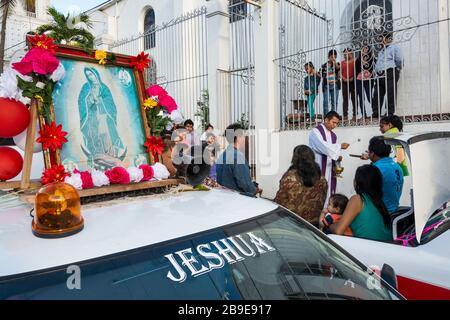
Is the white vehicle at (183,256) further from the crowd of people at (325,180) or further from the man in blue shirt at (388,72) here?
the man in blue shirt at (388,72)

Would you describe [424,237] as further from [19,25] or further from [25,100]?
[19,25]

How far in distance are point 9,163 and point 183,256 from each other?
1280 mm

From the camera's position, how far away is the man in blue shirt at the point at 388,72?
6059mm

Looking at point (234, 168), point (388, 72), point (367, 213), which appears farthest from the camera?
point (388, 72)

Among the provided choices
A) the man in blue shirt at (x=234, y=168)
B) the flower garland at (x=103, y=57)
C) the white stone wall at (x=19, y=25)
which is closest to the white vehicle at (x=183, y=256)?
the flower garland at (x=103, y=57)

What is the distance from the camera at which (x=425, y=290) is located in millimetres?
2082

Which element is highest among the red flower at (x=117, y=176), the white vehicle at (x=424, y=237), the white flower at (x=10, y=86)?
the white flower at (x=10, y=86)

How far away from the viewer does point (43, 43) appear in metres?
2.12

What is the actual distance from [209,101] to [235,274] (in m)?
7.14

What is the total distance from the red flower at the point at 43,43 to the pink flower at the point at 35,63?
0.18ft

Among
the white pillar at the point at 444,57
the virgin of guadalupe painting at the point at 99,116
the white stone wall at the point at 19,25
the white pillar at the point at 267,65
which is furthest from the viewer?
the white stone wall at the point at 19,25

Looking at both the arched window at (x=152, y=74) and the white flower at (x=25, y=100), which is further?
the arched window at (x=152, y=74)

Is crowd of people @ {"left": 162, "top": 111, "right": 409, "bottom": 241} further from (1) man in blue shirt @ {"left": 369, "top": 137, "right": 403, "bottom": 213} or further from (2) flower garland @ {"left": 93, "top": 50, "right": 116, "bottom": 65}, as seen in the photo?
(2) flower garland @ {"left": 93, "top": 50, "right": 116, "bottom": 65}

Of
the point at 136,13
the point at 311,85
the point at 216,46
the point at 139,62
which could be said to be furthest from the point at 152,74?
the point at 139,62
